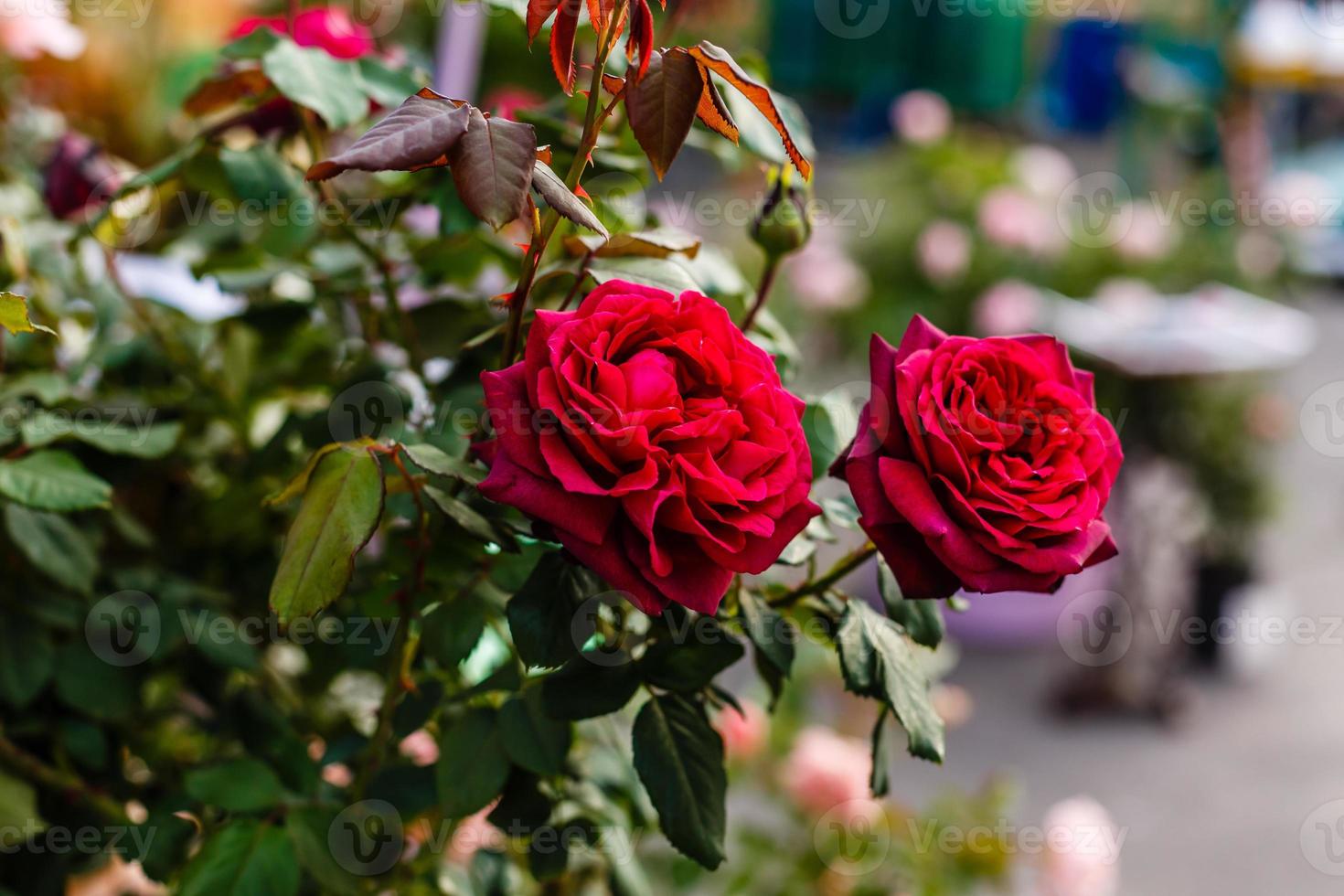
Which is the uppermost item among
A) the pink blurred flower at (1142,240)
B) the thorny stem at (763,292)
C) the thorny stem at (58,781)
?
the thorny stem at (763,292)

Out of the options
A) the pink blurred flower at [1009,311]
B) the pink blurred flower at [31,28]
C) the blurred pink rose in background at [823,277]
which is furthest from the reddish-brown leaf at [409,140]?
the pink blurred flower at [1009,311]

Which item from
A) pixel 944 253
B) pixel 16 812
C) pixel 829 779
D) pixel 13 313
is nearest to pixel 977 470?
pixel 13 313

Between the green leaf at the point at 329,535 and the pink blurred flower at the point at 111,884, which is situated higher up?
the green leaf at the point at 329,535

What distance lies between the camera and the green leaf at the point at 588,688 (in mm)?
397

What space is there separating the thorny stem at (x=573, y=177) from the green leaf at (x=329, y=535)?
0.06m

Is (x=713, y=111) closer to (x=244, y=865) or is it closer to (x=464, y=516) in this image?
(x=464, y=516)

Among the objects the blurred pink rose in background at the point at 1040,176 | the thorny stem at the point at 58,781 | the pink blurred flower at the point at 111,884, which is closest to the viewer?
the thorny stem at the point at 58,781

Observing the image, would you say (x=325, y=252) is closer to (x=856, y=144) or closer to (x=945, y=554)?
(x=945, y=554)

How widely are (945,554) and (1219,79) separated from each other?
11.5 feet

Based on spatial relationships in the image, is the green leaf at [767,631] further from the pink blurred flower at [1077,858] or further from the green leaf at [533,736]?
the pink blurred flower at [1077,858]

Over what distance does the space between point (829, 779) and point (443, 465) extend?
622 millimetres

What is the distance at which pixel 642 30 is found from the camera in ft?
1.13

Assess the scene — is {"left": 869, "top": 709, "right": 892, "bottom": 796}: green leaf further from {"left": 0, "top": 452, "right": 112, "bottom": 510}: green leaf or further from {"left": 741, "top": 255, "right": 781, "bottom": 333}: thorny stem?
{"left": 0, "top": 452, "right": 112, "bottom": 510}: green leaf

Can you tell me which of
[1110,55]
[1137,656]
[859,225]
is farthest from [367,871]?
[1110,55]
